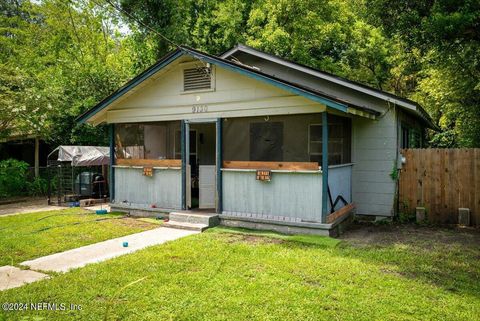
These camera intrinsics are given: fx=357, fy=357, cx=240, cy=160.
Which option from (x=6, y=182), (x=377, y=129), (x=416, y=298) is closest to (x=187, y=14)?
(x=6, y=182)

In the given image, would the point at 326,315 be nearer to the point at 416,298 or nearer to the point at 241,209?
the point at 416,298

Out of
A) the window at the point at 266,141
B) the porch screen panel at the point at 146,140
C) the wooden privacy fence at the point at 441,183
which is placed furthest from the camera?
the porch screen panel at the point at 146,140

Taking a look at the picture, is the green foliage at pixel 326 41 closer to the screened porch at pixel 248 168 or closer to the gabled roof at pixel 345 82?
the gabled roof at pixel 345 82

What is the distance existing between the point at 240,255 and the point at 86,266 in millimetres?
2547

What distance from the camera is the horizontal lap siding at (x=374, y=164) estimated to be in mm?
9570

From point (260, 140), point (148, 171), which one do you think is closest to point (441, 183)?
point (260, 140)

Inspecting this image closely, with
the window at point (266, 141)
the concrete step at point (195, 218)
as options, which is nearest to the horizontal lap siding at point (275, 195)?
the concrete step at point (195, 218)

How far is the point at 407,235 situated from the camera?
808 centimetres

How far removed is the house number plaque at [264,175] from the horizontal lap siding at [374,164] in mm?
3098

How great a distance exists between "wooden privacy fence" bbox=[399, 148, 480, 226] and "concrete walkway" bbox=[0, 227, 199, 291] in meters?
5.91

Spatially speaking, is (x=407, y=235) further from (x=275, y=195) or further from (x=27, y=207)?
(x=27, y=207)

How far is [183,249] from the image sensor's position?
6.71 metres

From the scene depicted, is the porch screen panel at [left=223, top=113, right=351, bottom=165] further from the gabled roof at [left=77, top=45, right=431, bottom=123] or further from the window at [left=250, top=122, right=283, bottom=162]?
the gabled roof at [left=77, top=45, right=431, bottom=123]

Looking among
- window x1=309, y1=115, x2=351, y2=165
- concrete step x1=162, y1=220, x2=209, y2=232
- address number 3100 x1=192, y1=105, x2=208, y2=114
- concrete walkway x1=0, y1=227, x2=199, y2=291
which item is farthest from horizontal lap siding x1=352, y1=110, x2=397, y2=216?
concrete walkway x1=0, y1=227, x2=199, y2=291
